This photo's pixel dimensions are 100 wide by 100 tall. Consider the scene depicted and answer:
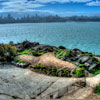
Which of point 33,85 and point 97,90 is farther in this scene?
point 33,85

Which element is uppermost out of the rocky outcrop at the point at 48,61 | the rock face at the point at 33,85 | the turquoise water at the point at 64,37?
the rocky outcrop at the point at 48,61

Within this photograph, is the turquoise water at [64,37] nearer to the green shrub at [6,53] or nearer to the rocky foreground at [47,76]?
the rocky foreground at [47,76]

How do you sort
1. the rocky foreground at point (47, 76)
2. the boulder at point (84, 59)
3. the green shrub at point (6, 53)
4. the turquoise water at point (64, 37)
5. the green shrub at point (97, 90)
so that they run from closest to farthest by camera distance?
the green shrub at point (97, 90) → the rocky foreground at point (47, 76) → the boulder at point (84, 59) → the green shrub at point (6, 53) → the turquoise water at point (64, 37)

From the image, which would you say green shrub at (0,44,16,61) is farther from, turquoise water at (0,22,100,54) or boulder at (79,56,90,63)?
turquoise water at (0,22,100,54)

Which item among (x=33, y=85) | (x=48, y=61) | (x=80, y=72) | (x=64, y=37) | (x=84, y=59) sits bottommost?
(x=64, y=37)

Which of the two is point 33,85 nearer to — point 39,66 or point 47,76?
point 47,76

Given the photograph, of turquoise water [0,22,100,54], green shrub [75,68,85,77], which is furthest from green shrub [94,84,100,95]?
turquoise water [0,22,100,54]

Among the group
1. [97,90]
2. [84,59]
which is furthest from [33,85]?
[84,59]

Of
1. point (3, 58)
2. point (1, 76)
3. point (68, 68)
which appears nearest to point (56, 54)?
point (68, 68)

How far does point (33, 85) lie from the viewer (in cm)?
817

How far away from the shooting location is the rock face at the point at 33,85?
7242 millimetres

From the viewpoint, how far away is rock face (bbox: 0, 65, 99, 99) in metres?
7.24

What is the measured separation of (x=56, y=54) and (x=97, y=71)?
387 cm

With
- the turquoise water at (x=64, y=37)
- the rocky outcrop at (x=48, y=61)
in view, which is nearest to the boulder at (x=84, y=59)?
the rocky outcrop at (x=48, y=61)
